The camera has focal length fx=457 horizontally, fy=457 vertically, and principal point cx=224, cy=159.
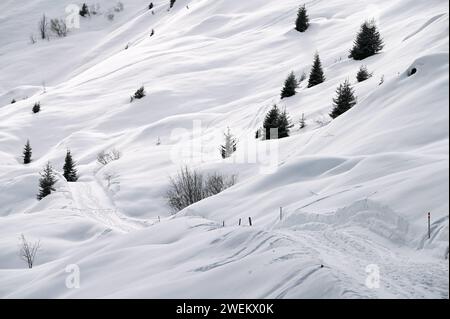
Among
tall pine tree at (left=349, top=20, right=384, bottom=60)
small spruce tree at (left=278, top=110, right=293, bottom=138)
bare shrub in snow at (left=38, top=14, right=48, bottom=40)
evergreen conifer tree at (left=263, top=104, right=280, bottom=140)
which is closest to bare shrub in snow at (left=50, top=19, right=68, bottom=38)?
bare shrub in snow at (left=38, top=14, right=48, bottom=40)

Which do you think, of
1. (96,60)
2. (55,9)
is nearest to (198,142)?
(96,60)

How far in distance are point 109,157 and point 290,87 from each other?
879cm

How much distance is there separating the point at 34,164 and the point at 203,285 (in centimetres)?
2082

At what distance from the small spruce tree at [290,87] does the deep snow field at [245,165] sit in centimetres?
69

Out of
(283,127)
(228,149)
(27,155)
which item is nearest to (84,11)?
(27,155)

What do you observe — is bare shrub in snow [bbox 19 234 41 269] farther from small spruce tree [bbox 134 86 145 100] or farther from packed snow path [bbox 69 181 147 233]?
small spruce tree [bbox 134 86 145 100]

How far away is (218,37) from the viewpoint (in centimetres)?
3572

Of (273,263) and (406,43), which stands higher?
(406,43)

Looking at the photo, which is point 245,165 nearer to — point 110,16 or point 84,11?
point 110,16

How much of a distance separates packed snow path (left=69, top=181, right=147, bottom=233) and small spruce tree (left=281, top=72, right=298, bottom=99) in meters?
8.94

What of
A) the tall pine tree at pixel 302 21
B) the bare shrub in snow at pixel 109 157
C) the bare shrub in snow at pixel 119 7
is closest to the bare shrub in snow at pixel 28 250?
the bare shrub in snow at pixel 109 157

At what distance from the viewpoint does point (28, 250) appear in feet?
34.0

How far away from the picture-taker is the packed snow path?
13.8 metres
